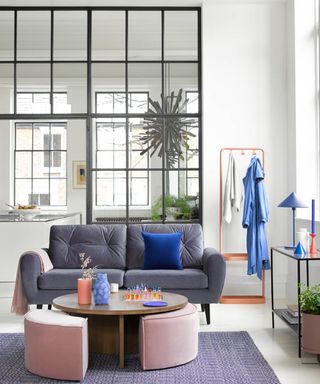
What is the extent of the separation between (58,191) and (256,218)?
518cm

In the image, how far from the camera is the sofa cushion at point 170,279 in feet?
17.3

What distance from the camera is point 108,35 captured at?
6.76 metres

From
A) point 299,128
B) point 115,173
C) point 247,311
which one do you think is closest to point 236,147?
point 299,128

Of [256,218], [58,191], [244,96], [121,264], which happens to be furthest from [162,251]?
[58,191]

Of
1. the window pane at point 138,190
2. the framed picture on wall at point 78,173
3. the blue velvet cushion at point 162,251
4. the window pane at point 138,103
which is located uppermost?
the window pane at point 138,103

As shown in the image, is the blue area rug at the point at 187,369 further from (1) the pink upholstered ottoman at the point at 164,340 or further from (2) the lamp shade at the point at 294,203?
(2) the lamp shade at the point at 294,203

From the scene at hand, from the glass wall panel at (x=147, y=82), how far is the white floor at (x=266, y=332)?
2.53m

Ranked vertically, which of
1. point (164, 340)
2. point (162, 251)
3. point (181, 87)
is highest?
point (181, 87)

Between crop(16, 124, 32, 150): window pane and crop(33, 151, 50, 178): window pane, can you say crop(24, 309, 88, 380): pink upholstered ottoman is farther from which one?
crop(16, 124, 32, 150): window pane

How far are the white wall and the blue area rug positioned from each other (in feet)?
7.86

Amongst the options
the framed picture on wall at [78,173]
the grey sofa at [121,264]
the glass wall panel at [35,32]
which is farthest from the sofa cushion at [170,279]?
the framed picture on wall at [78,173]

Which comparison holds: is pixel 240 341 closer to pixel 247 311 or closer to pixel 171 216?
pixel 247 311

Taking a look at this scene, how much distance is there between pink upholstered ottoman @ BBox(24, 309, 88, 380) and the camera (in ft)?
11.8

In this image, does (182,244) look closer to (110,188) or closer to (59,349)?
(110,188)
